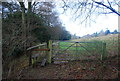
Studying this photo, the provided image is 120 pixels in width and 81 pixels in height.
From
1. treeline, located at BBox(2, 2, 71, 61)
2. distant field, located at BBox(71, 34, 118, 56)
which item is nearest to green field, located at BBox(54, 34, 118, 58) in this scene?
distant field, located at BBox(71, 34, 118, 56)

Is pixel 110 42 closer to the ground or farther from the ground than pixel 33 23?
closer to the ground

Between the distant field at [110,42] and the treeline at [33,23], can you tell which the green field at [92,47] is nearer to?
the distant field at [110,42]

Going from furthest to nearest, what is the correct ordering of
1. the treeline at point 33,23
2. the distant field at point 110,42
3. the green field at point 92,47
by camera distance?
the green field at point 92,47
the treeline at point 33,23
the distant field at point 110,42

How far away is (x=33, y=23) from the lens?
5.61m

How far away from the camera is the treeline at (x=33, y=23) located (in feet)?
12.1

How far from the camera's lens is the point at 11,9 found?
4465 millimetres

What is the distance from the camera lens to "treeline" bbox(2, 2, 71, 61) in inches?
145

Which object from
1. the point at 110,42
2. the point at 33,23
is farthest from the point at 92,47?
the point at 33,23

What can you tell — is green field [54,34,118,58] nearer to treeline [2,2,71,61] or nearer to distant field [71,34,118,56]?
distant field [71,34,118,56]

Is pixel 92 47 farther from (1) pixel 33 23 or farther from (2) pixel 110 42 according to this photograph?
(1) pixel 33 23

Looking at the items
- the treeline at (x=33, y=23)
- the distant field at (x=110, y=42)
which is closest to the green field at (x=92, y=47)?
the distant field at (x=110, y=42)

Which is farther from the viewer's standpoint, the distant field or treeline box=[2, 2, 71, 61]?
treeline box=[2, 2, 71, 61]

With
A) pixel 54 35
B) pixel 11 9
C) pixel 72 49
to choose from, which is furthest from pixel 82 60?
pixel 11 9

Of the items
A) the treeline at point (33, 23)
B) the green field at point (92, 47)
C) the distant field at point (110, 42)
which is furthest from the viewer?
the green field at point (92, 47)
